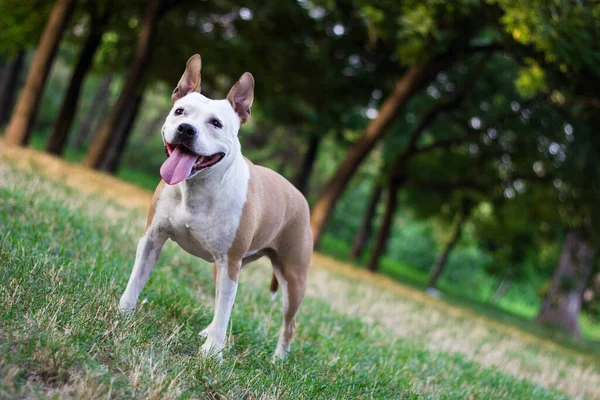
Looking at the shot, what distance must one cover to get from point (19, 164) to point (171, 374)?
833 centimetres

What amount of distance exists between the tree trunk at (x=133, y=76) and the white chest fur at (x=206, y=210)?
1241cm

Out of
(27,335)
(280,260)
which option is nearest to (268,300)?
(280,260)

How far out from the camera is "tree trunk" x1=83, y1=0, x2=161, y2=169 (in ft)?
51.2

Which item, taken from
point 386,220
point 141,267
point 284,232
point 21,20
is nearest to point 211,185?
point 141,267

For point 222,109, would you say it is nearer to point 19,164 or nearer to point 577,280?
point 19,164

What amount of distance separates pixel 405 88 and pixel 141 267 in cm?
1193

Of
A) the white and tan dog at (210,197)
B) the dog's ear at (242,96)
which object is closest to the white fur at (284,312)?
the white and tan dog at (210,197)

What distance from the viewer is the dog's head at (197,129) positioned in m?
3.69

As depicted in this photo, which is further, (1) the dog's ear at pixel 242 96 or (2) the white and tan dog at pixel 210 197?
(1) the dog's ear at pixel 242 96

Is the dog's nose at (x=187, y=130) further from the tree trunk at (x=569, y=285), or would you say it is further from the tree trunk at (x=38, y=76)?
the tree trunk at (x=569, y=285)

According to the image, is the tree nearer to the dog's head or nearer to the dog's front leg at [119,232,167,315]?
the dog's head

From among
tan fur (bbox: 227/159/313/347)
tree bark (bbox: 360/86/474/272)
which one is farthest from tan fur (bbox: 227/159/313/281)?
tree bark (bbox: 360/86/474/272)

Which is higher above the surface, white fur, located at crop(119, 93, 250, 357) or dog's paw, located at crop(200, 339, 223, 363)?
white fur, located at crop(119, 93, 250, 357)

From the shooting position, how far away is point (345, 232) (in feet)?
151
